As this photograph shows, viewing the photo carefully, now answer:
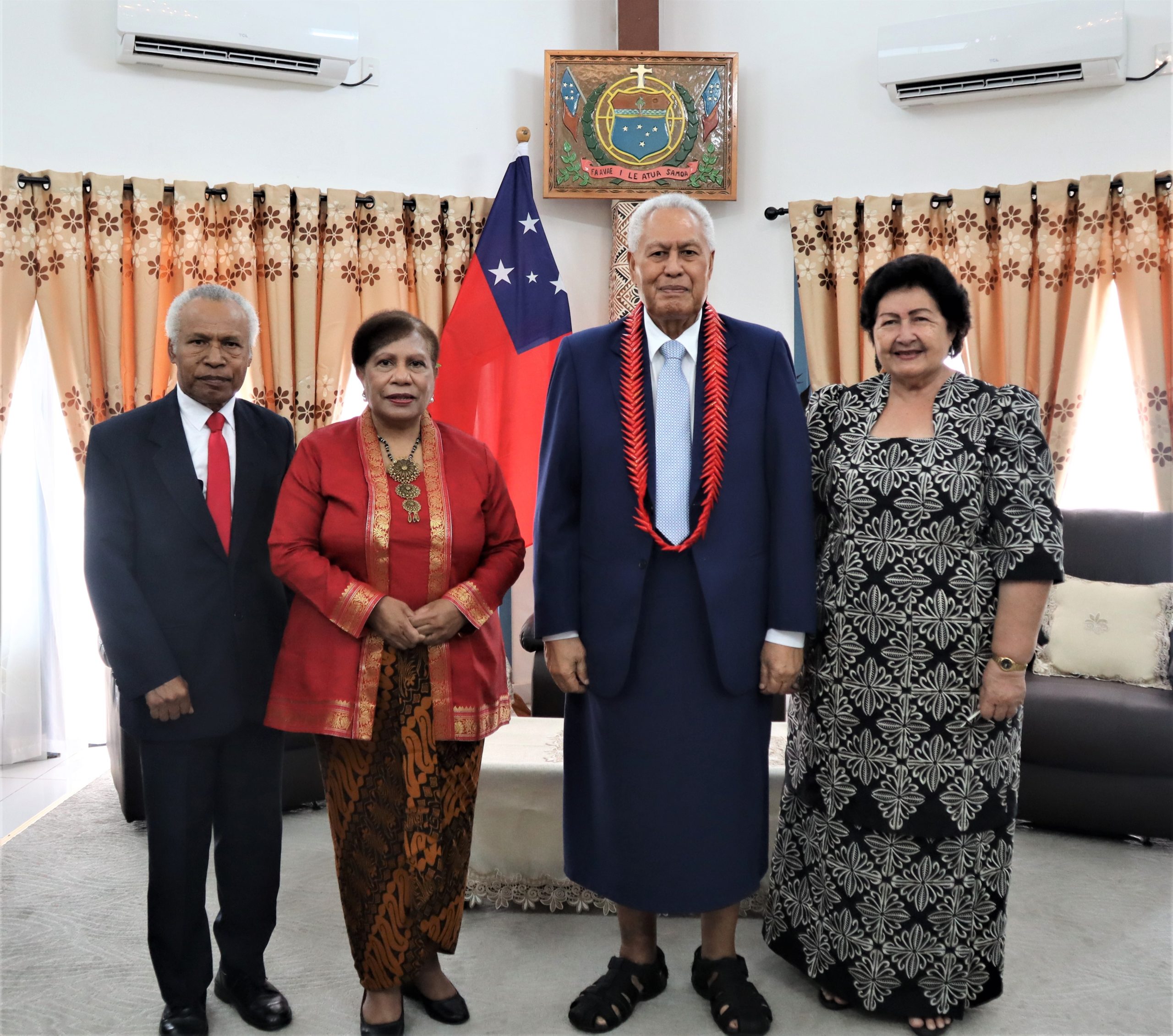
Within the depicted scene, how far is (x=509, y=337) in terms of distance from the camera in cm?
416

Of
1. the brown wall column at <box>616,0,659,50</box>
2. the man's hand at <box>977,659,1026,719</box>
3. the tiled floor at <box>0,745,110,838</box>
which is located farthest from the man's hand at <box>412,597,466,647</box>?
the brown wall column at <box>616,0,659,50</box>

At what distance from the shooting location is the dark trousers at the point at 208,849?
196 cm

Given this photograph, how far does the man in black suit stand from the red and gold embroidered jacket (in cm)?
10

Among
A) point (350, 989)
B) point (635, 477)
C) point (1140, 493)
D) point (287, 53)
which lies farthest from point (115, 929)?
point (1140, 493)

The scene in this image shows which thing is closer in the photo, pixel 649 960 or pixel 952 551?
pixel 952 551

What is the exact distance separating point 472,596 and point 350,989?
3.33 ft

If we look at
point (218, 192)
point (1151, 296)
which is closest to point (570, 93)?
point (218, 192)

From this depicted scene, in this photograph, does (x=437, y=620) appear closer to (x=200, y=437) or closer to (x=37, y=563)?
(x=200, y=437)

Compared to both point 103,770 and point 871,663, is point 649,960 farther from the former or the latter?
point 103,770

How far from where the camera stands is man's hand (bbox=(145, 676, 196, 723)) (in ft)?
6.14

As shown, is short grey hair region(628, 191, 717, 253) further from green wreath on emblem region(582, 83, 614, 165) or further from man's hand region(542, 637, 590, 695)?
green wreath on emblem region(582, 83, 614, 165)

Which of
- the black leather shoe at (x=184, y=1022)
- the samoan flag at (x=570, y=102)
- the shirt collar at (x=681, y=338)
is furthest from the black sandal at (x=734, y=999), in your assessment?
the samoan flag at (x=570, y=102)

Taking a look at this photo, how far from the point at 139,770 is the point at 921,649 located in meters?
2.49

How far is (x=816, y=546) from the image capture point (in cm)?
213
